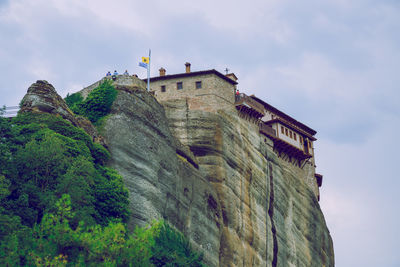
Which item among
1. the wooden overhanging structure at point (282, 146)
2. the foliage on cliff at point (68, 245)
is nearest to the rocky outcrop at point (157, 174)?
the foliage on cliff at point (68, 245)

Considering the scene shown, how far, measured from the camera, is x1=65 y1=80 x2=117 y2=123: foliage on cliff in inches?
1615

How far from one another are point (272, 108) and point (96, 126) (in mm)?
27264

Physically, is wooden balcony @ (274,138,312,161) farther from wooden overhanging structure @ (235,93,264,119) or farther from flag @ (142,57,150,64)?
flag @ (142,57,150,64)

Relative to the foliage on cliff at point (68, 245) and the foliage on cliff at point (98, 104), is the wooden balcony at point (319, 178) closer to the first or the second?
the foliage on cliff at point (98, 104)

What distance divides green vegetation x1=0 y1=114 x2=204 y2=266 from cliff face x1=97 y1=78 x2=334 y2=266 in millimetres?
2128

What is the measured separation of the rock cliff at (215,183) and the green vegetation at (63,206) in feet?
6.69

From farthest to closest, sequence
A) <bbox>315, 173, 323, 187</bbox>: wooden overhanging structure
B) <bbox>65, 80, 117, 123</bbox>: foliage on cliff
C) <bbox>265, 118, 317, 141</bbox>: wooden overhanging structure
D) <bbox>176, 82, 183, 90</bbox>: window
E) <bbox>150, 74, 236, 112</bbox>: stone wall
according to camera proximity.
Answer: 1. <bbox>315, 173, 323, 187</bbox>: wooden overhanging structure
2. <bbox>265, 118, 317, 141</bbox>: wooden overhanging structure
3. <bbox>176, 82, 183, 90</bbox>: window
4. <bbox>150, 74, 236, 112</bbox>: stone wall
5. <bbox>65, 80, 117, 123</bbox>: foliage on cliff

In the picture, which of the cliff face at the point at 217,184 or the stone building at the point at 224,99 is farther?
the stone building at the point at 224,99

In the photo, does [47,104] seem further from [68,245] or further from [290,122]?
[290,122]

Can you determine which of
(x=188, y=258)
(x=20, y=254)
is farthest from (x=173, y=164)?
(x=20, y=254)

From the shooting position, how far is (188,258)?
3897 centimetres

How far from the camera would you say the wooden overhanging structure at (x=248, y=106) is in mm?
55469

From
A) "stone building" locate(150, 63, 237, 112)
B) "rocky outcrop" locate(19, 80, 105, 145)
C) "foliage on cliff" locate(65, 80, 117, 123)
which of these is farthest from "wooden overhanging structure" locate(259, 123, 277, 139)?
"rocky outcrop" locate(19, 80, 105, 145)

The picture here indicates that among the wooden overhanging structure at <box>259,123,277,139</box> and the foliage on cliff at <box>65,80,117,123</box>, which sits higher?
the wooden overhanging structure at <box>259,123,277,139</box>
